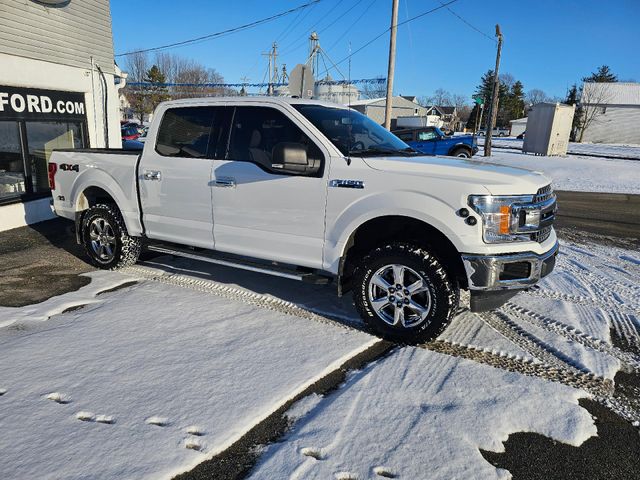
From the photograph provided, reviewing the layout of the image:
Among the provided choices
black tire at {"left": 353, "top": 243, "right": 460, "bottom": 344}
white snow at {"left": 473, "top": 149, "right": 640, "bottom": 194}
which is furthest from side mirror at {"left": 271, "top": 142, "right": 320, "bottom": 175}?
white snow at {"left": 473, "top": 149, "right": 640, "bottom": 194}

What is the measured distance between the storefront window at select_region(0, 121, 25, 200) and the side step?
442 cm

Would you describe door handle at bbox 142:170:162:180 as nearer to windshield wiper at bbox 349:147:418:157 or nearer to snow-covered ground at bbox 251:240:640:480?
windshield wiper at bbox 349:147:418:157

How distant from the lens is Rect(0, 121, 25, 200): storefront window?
8012 millimetres

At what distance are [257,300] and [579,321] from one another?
307 centimetres

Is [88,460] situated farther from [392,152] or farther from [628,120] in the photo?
[628,120]

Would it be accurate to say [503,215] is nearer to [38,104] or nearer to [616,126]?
[38,104]

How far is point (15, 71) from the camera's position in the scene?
789 centimetres

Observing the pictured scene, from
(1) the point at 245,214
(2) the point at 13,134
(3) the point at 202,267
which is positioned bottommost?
(3) the point at 202,267

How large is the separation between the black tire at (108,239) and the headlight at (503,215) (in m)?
3.94

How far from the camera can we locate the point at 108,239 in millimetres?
5816

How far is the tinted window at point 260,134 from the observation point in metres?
4.41

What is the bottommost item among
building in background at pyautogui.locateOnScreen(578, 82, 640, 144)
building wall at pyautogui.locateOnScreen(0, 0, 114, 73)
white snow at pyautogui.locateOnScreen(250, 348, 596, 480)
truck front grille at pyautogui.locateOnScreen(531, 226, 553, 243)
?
white snow at pyautogui.locateOnScreen(250, 348, 596, 480)

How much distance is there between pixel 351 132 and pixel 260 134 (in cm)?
86

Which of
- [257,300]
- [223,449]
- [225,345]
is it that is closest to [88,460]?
[223,449]
